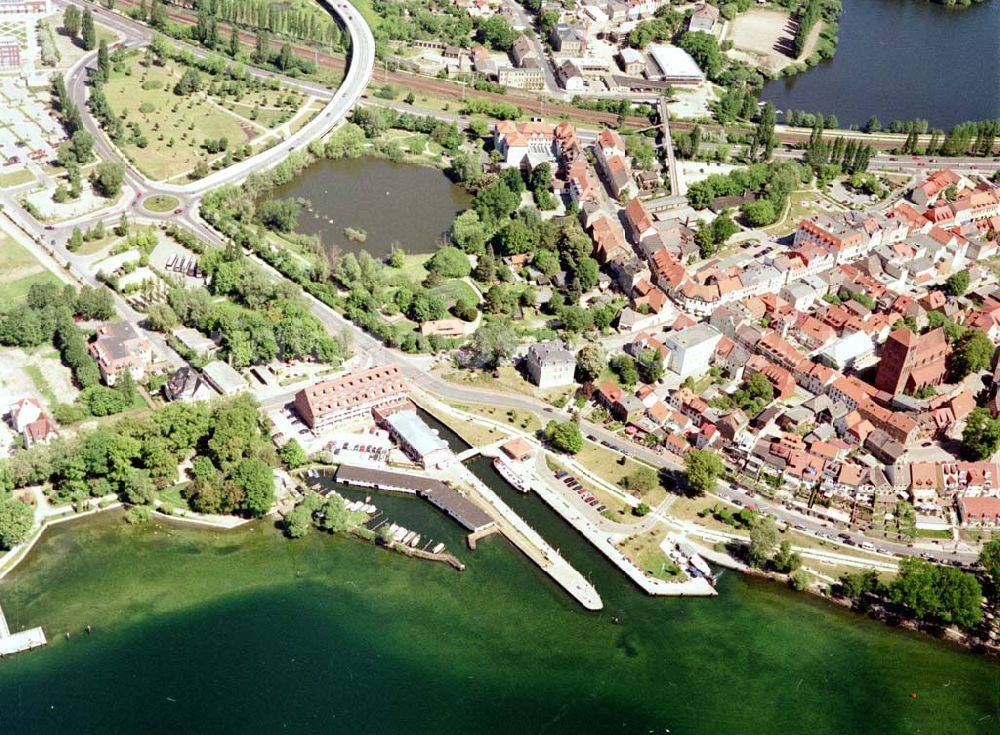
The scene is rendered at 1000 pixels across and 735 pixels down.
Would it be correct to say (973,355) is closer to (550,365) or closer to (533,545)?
(550,365)

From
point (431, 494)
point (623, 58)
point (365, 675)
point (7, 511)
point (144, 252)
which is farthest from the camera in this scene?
point (623, 58)

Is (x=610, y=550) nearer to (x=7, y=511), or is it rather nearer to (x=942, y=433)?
(x=942, y=433)

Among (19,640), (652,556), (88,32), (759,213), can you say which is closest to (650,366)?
(652,556)

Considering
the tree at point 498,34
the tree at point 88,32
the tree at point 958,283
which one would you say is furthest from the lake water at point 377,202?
the tree at point 958,283

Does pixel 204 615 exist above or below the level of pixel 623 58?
below

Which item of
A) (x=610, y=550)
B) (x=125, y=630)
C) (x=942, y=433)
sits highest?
(x=942, y=433)

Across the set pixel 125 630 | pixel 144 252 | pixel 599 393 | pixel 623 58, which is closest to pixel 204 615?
pixel 125 630

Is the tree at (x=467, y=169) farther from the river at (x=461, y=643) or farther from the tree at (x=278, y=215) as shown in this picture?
the river at (x=461, y=643)
